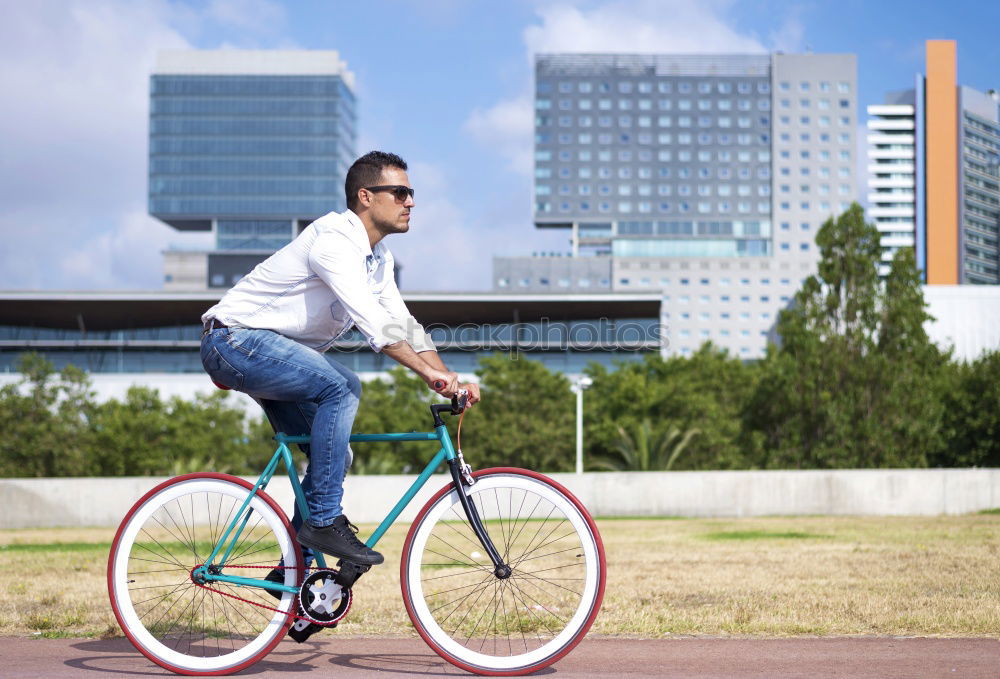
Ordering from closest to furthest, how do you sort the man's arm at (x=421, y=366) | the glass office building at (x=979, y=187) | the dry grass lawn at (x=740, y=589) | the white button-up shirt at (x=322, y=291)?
the man's arm at (x=421, y=366) < the white button-up shirt at (x=322, y=291) < the dry grass lawn at (x=740, y=589) < the glass office building at (x=979, y=187)

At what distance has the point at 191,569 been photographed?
4172 millimetres

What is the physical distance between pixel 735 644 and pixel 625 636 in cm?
52

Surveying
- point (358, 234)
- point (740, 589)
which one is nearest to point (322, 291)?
point (358, 234)

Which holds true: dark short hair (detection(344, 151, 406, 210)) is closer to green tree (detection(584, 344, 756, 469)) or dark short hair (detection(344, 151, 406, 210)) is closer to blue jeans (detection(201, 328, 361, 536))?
blue jeans (detection(201, 328, 361, 536))

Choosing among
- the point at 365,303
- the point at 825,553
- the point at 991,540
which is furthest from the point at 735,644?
the point at 991,540

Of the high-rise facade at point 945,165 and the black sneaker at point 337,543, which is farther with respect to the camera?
the high-rise facade at point 945,165

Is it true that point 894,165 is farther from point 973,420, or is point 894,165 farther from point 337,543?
point 337,543

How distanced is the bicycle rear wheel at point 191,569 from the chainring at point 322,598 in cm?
7

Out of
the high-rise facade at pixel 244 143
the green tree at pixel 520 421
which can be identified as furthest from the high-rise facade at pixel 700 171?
the green tree at pixel 520 421

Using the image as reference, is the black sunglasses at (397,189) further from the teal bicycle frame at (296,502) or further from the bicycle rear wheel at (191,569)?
the bicycle rear wheel at (191,569)

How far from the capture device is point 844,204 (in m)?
156

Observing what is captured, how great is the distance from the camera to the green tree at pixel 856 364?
23953 millimetres

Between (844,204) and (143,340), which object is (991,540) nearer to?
(143,340)

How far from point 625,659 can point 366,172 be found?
220 centimetres
